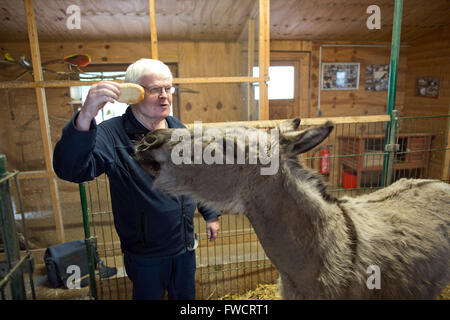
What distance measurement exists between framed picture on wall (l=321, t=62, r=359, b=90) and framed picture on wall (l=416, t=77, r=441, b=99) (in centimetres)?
111

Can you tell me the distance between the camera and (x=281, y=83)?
4.89 m

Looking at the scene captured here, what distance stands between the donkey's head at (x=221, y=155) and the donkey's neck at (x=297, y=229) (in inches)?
2.5

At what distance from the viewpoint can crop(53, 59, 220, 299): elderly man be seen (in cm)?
139

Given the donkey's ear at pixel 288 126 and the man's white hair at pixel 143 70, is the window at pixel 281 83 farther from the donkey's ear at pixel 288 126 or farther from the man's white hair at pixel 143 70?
the donkey's ear at pixel 288 126

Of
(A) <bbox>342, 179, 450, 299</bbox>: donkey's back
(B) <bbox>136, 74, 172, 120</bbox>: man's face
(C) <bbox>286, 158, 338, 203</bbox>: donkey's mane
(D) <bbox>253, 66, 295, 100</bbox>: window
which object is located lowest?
(A) <bbox>342, 179, 450, 299</bbox>: donkey's back

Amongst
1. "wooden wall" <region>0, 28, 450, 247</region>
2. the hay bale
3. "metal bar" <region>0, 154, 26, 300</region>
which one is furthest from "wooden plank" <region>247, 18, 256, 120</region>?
"metal bar" <region>0, 154, 26, 300</region>

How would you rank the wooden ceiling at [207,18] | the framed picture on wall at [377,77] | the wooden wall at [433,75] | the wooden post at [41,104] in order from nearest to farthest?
1. the wooden post at [41,104]
2. the wooden ceiling at [207,18]
3. the wooden wall at [433,75]
4. the framed picture on wall at [377,77]

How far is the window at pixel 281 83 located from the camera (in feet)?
15.9

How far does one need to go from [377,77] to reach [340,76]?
0.74 metres

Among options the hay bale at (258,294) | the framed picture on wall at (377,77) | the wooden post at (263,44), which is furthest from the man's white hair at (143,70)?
the framed picture on wall at (377,77)

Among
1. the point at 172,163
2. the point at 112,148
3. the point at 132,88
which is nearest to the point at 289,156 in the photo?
the point at 172,163

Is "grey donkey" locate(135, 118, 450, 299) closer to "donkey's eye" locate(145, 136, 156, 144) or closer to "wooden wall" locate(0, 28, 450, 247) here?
"donkey's eye" locate(145, 136, 156, 144)

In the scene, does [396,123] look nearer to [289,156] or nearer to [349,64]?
[289,156]

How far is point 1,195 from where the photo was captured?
1.13 m
